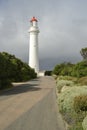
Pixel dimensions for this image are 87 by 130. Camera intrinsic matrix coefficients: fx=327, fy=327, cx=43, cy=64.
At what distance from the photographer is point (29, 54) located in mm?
106812

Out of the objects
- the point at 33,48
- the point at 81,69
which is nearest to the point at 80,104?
the point at 81,69

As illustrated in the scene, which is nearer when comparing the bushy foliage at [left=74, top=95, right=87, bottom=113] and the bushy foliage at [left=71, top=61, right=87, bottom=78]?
the bushy foliage at [left=74, top=95, right=87, bottom=113]

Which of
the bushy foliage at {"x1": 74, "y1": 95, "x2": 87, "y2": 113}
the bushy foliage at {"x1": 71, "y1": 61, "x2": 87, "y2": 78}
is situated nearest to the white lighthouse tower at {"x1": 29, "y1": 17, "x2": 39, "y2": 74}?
the bushy foliage at {"x1": 71, "y1": 61, "x2": 87, "y2": 78}

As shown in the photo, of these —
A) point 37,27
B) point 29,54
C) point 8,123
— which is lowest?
point 8,123

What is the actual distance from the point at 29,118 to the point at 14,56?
183ft

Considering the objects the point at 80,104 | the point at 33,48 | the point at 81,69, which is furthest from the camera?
the point at 33,48

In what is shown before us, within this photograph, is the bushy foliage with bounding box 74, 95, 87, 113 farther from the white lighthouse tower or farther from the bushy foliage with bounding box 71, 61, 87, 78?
the white lighthouse tower

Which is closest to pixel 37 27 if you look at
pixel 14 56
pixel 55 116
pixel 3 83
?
pixel 14 56

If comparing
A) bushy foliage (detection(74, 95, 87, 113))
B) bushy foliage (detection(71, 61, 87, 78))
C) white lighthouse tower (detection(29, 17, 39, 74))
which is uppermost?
white lighthouse tower (detection(29, 17, 39, 74))

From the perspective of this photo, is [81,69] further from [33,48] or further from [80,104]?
[33,48]

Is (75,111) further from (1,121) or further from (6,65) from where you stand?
(6,65)

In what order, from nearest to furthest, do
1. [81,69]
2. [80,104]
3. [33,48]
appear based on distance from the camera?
[80,104] → [81,69] → [33,48]

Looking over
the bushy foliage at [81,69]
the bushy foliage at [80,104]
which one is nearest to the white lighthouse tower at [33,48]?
the bushy foliage at [81,69]

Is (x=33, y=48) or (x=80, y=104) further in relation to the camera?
(x=33, y=48)
